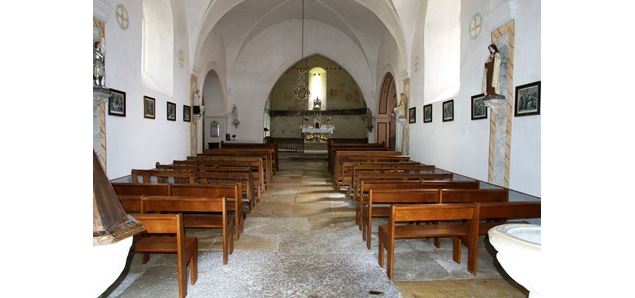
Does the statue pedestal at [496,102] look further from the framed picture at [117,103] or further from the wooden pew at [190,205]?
the framed picture at [117,103]

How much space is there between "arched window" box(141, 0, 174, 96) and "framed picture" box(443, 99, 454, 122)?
22.8 ft

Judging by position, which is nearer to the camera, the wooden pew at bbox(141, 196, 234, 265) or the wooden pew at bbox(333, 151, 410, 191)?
the wooden pew at bbox(141, 196, 234, 265)

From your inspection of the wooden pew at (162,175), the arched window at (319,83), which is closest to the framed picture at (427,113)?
the wooden pew at (162,175)

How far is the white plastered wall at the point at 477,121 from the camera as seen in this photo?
5.19m

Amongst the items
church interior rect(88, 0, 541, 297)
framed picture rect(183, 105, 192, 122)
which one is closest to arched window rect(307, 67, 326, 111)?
church interior rect(88, 0, 541, 297)

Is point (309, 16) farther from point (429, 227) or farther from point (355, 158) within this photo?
point (429, 227)

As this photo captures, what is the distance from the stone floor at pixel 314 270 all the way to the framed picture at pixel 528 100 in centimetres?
197

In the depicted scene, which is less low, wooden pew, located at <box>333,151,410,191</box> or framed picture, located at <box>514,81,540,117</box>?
framed picture, located at <box>514,81,540,117</box>

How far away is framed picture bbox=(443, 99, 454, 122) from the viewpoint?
8.19m

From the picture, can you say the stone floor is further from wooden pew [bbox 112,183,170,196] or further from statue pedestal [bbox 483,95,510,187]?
statue pedestal [bbox 483,95,510,187]

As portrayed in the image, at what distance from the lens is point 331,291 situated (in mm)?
3379
